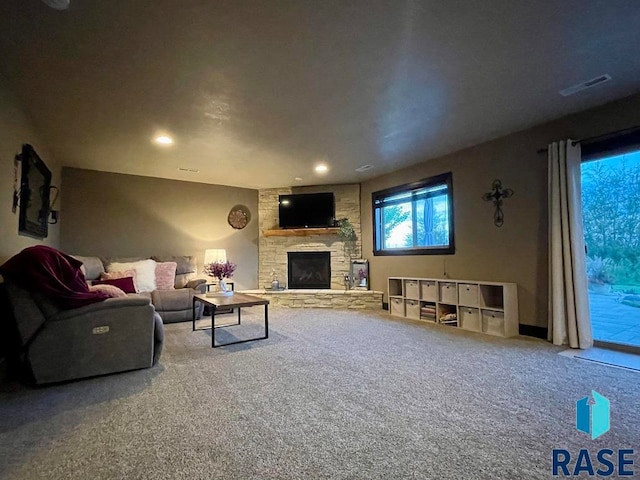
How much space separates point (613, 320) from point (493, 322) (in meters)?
1.06

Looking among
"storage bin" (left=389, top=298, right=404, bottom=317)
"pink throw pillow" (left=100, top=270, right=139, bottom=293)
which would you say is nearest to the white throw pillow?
"pink throw pillow" (left=100, top=270, right=139, bottom=293)

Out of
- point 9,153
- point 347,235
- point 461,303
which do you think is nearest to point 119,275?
point 9,153

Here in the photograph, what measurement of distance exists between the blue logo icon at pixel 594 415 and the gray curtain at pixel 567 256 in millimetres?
1289

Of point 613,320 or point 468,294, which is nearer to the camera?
point 613,320

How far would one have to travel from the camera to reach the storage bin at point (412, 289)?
471cm

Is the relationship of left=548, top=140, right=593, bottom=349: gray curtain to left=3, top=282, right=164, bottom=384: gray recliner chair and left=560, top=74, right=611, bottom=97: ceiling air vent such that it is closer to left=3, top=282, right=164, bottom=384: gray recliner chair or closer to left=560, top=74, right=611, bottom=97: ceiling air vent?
left=560, top=74, right=611, bottom=97: ceiling air vent

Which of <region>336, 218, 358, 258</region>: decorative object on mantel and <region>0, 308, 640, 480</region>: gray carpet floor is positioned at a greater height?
<region>336, 218, 358, 258</region>: decorative object on mantel

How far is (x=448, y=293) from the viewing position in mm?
4324

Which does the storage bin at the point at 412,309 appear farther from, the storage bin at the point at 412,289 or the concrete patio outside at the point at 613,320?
the concrete patio outside at the point at 613,320

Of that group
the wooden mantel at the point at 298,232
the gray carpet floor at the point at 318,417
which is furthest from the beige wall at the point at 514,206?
the wooden mantel at the point at 298,232

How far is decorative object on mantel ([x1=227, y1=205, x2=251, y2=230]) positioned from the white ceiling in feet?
8.07

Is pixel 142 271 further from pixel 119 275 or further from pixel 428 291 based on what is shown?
pixel 428 291

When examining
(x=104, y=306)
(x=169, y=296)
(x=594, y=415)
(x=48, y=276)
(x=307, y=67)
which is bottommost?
(x=594, y=415)

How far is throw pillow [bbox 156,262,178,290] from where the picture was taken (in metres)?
4.90
